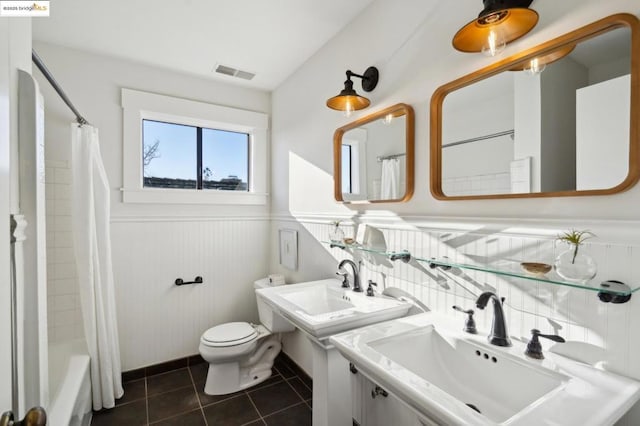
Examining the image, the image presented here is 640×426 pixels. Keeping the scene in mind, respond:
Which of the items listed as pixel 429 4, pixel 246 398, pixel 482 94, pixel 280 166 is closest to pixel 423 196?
pixel 482 94

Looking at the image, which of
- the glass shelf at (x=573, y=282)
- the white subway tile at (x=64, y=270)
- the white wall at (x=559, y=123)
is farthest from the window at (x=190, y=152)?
the white wall at (x=559, y=123)

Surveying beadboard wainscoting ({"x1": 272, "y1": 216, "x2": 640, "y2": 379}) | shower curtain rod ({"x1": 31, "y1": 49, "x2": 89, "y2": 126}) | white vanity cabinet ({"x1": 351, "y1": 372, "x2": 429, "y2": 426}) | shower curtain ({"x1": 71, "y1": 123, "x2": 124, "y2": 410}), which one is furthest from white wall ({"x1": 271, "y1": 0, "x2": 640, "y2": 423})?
shower curtain rod ({"x1": 31, "y1": 49, "x2": 89, "y2": 126})

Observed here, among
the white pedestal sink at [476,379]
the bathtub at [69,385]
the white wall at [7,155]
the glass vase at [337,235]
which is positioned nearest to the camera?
the white wall at [7,155]

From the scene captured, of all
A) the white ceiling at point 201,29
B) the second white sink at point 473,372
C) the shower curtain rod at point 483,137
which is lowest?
the second white sink at point 473,372

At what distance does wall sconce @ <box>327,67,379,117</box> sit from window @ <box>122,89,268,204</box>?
142cm

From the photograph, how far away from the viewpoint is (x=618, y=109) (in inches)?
35.5

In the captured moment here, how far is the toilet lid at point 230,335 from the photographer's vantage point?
2215 millimetres

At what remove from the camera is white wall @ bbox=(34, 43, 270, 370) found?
87.0 inches

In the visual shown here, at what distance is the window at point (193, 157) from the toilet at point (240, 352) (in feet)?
3.63

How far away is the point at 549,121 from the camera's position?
1048 mm

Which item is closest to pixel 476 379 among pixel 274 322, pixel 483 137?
pixel 483 137

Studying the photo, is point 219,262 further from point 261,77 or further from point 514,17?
point 514,17

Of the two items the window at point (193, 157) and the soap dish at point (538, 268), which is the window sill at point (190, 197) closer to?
the window at point (193, 157)

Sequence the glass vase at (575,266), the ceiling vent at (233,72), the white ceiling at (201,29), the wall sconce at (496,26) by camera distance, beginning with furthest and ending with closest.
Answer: the ceiling vent at (233,72) < the white ceiling at (201,29) < the wall sconce at (496,26) < the glass vase at (575,266)
